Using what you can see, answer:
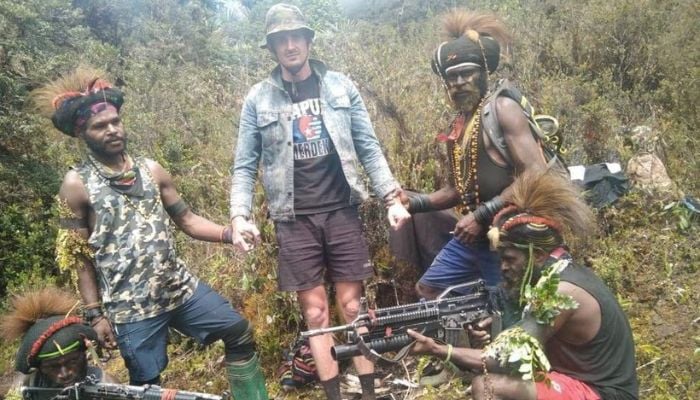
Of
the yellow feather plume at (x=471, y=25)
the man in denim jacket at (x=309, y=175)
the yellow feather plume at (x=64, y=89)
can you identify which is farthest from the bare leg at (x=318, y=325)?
the yellow feather plume at (x=471, y=25)

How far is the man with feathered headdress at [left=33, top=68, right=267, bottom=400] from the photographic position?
2967mm

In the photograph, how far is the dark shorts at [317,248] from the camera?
3.43 metres

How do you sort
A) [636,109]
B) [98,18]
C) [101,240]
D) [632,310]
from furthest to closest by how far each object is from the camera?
[98,18], [636,109], [632,310], [101,240]

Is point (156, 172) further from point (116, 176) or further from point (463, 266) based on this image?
point (463, 266)

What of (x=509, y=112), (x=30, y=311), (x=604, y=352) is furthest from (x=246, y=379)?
(x=509, y=112)

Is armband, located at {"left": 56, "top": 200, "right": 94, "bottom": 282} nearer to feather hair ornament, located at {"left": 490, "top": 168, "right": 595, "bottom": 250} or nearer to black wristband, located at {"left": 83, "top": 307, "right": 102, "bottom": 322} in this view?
black wristband, located at {"left": 83, "top": 307, "right": 102, "bottom": 322}

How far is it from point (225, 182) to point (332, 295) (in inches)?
62.5

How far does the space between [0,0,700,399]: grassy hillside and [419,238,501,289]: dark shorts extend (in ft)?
2.46

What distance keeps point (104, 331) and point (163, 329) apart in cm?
30

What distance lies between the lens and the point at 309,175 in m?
3.42

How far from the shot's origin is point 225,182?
531cm

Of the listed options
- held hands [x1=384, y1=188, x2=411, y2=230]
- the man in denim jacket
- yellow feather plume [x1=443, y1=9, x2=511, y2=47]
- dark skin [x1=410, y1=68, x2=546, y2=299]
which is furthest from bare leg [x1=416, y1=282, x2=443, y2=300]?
yellow feather plume [x1=443, y1=9, x2=511, y2=47]

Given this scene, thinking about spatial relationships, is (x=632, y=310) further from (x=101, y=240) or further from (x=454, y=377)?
(x=101, y=240)

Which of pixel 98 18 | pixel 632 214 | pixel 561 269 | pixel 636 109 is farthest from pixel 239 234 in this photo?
pixel 98 18
